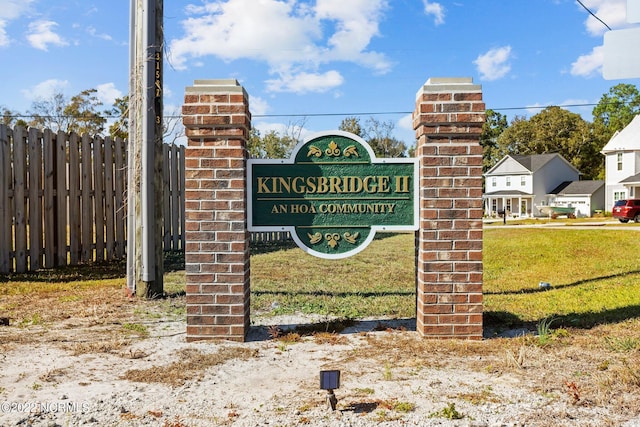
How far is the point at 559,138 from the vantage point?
5112cm

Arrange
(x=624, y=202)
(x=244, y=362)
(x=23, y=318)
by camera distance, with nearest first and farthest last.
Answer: (x=244, y=362)
(x=23, y=318)
(x=624, y=202)

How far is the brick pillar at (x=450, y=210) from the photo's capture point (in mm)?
4953

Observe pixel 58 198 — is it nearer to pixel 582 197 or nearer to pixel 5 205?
pixel 5 205

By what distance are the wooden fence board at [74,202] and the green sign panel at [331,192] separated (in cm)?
666

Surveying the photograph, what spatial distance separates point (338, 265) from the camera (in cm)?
1150

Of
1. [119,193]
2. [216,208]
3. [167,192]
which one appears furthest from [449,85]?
[167,192]

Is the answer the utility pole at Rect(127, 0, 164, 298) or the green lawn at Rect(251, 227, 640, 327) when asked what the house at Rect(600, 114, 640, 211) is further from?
the utility pole at Rect(127, 0, 164, 298)

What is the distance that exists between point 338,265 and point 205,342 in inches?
258

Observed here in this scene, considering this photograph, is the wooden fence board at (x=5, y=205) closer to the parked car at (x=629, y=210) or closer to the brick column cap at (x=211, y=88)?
the brick column cap at (x=211, y=88)

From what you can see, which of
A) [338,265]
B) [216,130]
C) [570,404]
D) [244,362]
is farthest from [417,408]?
[338,265]

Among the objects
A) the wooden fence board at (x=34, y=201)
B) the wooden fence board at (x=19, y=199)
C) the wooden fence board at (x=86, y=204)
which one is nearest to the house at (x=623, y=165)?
the wooden fence board at (x=86, y=204)

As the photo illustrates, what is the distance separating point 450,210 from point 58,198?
26.6ft

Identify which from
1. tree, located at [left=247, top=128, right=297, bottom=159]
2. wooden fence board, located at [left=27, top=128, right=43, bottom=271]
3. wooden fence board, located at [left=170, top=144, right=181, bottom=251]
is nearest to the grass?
wooden fence board, located at [left=27, top=128, right=43, bottom=271]

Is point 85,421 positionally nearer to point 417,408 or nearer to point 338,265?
point 417,408
